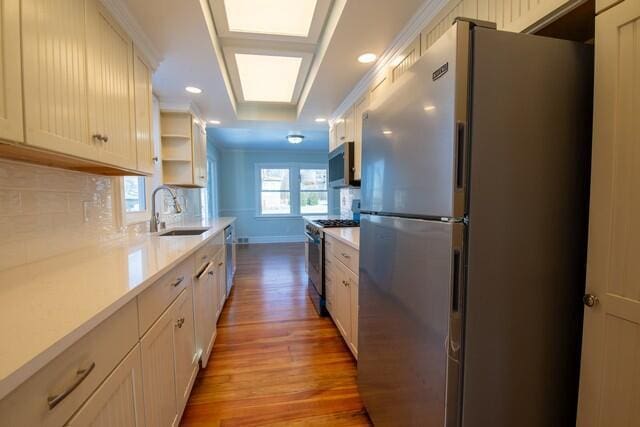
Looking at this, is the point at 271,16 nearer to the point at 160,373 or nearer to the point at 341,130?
the point at 341,130

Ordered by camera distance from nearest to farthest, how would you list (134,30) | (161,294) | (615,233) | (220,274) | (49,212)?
(615,233) < (161,294) < (49,212) < (134,30) < (220,274)

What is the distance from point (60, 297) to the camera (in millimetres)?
808

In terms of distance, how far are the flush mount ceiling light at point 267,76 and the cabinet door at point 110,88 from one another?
1.08m

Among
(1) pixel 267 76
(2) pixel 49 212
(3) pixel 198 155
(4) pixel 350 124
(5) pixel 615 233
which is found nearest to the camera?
(5) pixel 615 233

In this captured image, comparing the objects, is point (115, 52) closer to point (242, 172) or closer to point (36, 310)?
point (36, 310)

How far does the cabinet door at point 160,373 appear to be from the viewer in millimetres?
1008

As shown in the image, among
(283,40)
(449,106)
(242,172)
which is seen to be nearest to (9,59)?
(449,106)

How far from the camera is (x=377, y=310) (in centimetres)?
135

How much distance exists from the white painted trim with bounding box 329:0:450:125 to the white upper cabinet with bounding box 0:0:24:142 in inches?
71.9

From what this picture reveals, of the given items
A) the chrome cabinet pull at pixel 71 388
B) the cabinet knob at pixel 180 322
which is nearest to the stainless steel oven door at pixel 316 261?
the cabinet knob at pixel 180 322

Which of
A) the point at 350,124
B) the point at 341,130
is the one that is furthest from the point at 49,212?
the point at 341,130

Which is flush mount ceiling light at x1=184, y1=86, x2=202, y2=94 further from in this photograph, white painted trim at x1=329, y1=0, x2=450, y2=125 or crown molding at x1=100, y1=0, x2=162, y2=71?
white painted trim at x1=329, y1=0, x2=450, y2=125

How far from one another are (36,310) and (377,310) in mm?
1222

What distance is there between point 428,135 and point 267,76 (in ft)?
Answer: 8.14
